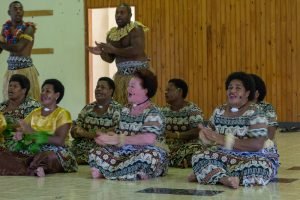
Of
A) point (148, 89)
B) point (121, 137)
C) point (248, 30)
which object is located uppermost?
point (248, 30)

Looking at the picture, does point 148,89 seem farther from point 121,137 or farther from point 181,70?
point 181,70

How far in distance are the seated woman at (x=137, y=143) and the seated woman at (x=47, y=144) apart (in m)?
0.47

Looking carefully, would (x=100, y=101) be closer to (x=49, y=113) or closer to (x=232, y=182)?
(x=49, y=113)

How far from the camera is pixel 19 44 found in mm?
7988

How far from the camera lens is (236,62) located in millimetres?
12156

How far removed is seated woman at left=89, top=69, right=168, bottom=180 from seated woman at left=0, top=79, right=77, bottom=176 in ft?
1.53

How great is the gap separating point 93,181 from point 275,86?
6.90 metres

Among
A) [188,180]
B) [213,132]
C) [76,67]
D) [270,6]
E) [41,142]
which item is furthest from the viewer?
[76,67]

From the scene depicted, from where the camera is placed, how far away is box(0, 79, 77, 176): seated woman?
611 cm

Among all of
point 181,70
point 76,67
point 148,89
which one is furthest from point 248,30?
point 148,89

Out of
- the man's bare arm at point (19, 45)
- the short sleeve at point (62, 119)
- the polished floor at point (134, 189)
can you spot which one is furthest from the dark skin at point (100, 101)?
the man's bare arm at point (19, 45)

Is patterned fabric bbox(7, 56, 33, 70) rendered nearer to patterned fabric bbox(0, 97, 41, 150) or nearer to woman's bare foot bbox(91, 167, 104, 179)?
patterned fabric bbox(0, 97, 41, 150)

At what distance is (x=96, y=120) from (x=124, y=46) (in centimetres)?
108

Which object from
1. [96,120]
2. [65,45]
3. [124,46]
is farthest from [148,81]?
[65,45]
